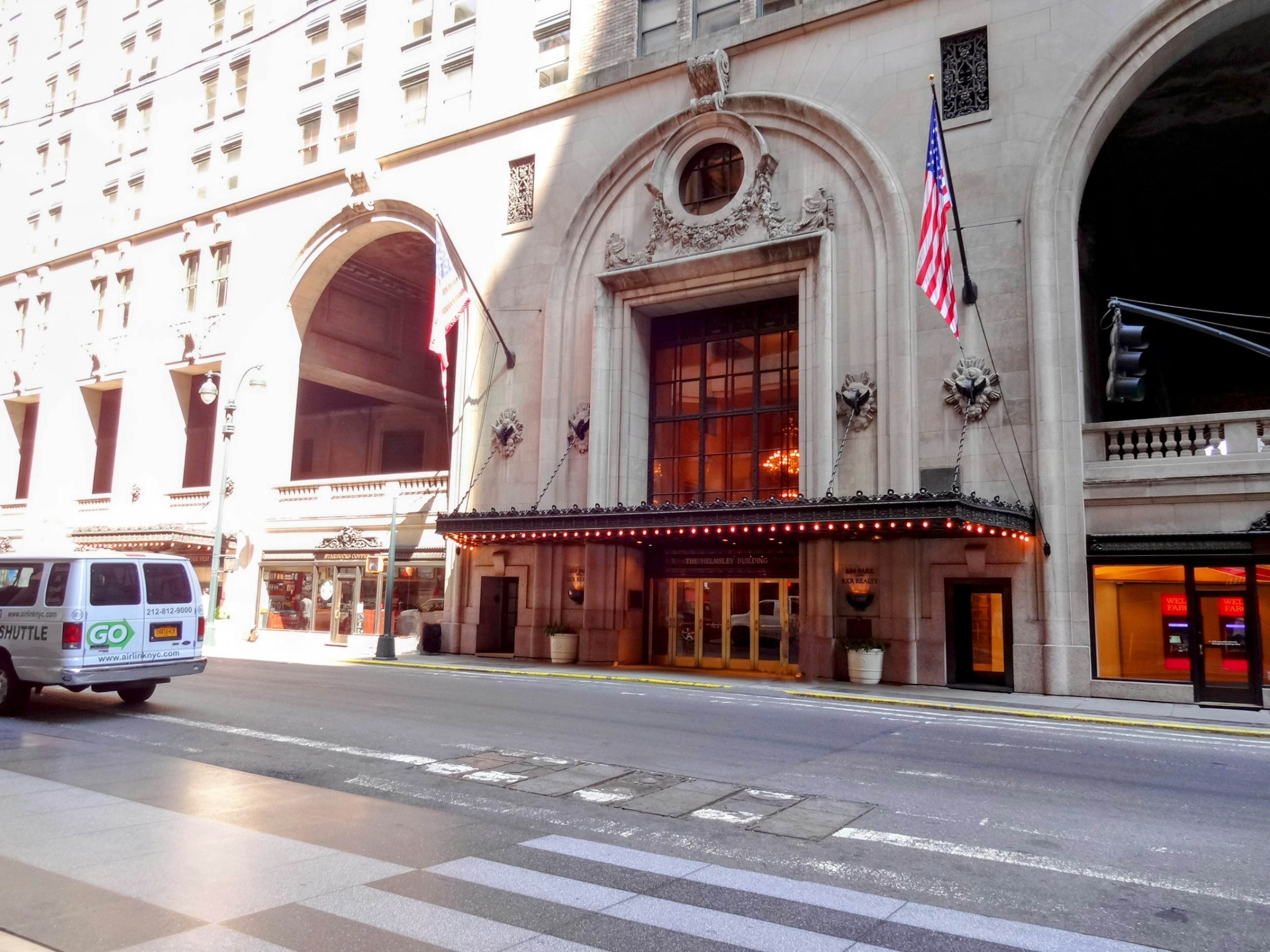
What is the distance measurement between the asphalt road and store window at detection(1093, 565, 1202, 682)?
487cm

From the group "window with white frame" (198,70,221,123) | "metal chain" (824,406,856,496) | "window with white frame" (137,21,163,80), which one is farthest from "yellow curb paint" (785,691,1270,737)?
"window with white frame" (137,21,163,80)

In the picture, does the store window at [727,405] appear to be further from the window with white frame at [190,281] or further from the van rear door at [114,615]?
the window with white frame at [190,281]

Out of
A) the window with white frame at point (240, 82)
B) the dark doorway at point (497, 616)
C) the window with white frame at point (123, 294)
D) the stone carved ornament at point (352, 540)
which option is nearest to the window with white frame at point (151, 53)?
the window with white frame at point (240, 82)

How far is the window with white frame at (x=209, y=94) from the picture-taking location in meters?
37.3

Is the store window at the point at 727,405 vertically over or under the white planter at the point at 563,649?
over

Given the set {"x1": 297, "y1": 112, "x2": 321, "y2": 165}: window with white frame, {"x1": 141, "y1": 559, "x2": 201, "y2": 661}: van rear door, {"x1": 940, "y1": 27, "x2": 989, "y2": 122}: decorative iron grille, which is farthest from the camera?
{"x1": 297, "y1": 112, "x2": 321, "y2": 165}: window with white frame

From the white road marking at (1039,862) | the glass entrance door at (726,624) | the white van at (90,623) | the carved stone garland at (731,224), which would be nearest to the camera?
the white road marking at (1039,862)

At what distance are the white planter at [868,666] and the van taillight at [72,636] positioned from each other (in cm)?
1493

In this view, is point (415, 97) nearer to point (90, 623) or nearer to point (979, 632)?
point (90, 623)

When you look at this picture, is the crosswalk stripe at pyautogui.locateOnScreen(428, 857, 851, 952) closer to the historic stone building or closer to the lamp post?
the historic stone building

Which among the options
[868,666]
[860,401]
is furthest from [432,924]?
[860,401]

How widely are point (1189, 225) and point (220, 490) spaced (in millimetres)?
32558

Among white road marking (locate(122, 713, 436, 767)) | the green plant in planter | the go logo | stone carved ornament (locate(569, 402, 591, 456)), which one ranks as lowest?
white road marking (locate(122, 713, 436, 767))

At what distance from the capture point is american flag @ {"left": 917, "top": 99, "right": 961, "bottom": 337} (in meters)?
17.0
